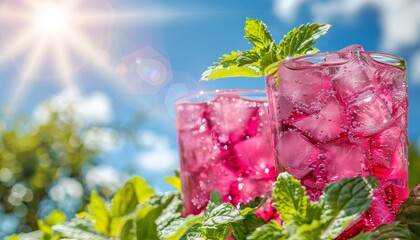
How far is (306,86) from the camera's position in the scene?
1227mm

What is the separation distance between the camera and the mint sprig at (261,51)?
1366 millimetres

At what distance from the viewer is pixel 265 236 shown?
0.91 m

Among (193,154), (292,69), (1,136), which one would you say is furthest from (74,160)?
(292,69)

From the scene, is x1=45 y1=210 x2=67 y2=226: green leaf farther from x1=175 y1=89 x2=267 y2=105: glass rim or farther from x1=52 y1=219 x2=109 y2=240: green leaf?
x1=52 y1=219 x2=109 y2=240: green leaf

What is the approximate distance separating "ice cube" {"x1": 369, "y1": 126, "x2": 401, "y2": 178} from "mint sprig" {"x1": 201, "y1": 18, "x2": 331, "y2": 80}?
0.89 ft

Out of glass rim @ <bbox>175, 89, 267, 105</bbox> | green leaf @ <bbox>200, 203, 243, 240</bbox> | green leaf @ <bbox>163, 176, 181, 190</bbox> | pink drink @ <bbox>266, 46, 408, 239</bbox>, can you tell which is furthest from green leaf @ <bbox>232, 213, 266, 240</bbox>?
green leaf @ <bbox>163, 176, 181, 190</bbox>

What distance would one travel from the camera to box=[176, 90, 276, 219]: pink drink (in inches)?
64.8

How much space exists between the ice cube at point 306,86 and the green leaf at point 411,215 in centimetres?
26

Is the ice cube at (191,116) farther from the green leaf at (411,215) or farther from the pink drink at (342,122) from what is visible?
the green leaf at (411,215)

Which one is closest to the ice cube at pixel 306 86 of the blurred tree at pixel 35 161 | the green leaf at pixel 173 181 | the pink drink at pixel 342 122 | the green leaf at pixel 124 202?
the pink drink at pixel 342 122

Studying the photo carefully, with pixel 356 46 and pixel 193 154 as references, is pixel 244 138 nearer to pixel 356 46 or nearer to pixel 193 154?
pixel 193 154

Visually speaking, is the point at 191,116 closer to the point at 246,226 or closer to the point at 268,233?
the point at 246,226

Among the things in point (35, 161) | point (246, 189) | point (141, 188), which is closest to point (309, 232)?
point (141, 188)

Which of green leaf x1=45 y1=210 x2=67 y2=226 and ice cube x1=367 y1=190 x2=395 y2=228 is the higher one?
green leaf x1=45 y1=210 x2=67 y2=226
